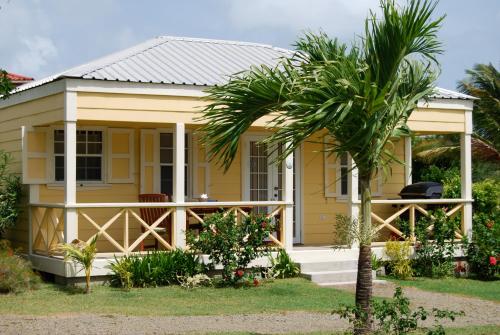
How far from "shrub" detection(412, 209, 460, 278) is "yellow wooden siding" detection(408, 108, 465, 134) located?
6.23ft

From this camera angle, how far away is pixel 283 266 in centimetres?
1540

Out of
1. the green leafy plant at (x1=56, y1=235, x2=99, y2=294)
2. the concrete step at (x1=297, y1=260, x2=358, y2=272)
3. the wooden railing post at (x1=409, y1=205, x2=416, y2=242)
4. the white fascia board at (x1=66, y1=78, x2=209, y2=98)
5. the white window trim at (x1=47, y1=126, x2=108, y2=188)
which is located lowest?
the concrete step at (x1=297, y1=260, x2=358, y2=272)

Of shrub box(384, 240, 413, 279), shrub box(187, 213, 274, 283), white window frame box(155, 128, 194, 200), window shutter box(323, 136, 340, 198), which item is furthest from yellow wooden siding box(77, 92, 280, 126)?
shrub box(384, 240, 413, 279)

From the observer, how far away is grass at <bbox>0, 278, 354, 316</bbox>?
12.2m

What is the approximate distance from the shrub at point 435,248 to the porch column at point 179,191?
14.9 feet

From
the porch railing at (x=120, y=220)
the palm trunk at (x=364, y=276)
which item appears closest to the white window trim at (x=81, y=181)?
the porch railing at (x=120, y=220)

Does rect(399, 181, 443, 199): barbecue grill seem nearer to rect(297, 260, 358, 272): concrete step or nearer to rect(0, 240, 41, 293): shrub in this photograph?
rect(297, 260, 358, 272): concrete step

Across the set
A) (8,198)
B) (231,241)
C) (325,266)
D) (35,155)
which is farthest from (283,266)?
(8,198)

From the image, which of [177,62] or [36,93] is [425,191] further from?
[36,93]

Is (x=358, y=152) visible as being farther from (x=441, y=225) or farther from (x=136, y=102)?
(x=441, y=225)

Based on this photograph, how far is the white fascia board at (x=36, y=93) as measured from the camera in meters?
14.5

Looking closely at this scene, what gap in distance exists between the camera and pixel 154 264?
14266mm

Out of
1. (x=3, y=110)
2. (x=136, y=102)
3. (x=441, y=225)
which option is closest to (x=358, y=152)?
(x=136, y=102)

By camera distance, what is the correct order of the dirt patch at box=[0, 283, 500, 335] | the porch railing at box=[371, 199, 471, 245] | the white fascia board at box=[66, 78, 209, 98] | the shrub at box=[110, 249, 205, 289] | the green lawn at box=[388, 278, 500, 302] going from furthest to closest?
the porch railing at box=[371, 199, 471, 245] → the green lawn at box=[388, 278, 500, 302] → the white fascia board at box=[66, 78, 209, 98] → the shrub at box=[110, 249, 205, 289] → the dirt patch at box=[0, 283, 500, 335]
